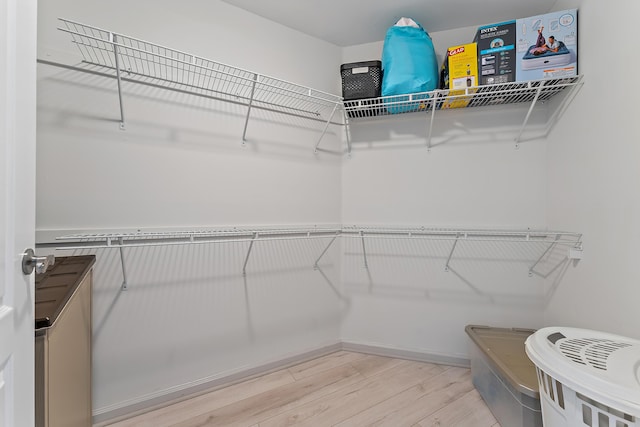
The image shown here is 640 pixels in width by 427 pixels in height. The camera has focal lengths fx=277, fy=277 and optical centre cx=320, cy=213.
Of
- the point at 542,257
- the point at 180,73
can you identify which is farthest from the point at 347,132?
the point at 542,257

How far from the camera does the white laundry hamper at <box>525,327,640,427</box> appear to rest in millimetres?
613

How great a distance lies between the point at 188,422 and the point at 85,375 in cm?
51

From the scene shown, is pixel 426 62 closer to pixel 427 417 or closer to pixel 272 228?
pixel 272 228

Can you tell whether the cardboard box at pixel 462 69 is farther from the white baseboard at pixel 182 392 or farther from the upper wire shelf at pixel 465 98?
the white baseboard at pixel 182 392

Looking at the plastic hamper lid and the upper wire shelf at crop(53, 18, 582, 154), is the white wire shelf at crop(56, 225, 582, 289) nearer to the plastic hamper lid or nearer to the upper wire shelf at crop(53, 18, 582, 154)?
the upper wire shelf at crop(53, 18, 582, 154)

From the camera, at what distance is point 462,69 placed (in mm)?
1569

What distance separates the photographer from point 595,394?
0.63 metres

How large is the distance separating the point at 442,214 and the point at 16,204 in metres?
1.98

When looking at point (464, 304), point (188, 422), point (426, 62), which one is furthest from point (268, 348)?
point (426, 62)

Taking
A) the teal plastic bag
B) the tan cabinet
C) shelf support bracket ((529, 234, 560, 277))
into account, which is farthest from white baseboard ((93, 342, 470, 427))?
the teal plastic bag

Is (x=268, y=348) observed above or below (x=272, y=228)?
below

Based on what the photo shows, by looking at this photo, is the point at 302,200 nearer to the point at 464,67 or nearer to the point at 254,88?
the point at 254,88

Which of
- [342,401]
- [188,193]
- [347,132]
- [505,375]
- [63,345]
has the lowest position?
[342,401]

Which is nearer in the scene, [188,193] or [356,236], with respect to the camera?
[188,193]
